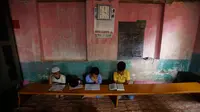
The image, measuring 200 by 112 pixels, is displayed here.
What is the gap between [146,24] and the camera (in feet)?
11.0

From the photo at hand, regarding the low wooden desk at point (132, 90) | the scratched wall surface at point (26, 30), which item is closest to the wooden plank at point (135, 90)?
the low wooden desk at point (132, 90)

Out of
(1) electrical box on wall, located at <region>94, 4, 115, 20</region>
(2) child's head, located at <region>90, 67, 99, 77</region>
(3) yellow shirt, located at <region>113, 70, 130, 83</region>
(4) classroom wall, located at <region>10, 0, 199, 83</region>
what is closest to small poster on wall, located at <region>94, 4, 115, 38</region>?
(1) electrical box on wall, located at <region>94, 4, 115, 20</region>

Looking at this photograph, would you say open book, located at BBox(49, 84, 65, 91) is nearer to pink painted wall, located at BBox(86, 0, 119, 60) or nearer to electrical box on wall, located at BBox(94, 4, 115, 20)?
pink painted wall, located at BBox(86, 0, 119, 60)

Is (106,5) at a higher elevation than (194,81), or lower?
higher

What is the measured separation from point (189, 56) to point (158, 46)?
2.97 ft

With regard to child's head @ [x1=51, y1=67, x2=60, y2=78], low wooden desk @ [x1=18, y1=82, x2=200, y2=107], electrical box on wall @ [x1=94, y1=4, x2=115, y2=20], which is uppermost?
electrical box on wall @ [x1=94, y1=4, x2=115, y2=20]

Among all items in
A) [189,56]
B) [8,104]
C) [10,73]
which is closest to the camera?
[8,104]

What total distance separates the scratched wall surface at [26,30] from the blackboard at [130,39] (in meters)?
2.09

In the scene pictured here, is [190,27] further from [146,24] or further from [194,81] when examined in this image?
[194,81]

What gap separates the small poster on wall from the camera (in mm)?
3078

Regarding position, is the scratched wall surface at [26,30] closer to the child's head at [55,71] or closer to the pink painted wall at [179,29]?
the child's head at [55,71]

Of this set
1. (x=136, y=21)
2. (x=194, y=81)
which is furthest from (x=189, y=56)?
(x=136, y=21)

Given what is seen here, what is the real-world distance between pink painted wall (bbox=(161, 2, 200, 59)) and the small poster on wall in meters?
1.35

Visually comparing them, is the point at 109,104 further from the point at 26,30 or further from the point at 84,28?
the point at 26,30
